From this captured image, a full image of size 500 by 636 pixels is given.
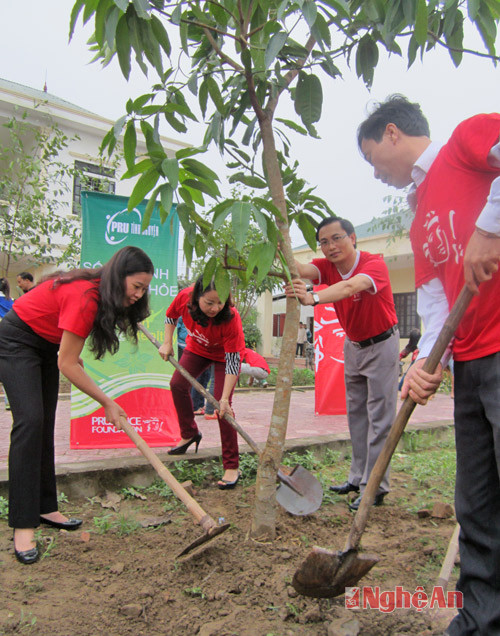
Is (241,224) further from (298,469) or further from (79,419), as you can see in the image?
(79,419)

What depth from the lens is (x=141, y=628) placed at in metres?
1.66

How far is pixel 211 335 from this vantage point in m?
3.34

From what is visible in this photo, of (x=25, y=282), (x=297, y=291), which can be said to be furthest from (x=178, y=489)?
(x=25, y=282)

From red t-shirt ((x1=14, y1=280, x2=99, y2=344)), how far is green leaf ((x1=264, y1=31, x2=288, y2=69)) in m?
1.34

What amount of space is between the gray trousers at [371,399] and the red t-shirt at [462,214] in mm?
1384

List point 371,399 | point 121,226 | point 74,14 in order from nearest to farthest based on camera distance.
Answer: point 74,14 < point 371,399 < point 121,226

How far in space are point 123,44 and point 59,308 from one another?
1297 mm

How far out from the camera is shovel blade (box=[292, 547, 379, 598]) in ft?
5.29

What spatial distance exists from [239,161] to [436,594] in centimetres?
204

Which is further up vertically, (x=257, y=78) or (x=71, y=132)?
(x=71, y=132)

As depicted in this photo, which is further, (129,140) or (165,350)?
(165,350)

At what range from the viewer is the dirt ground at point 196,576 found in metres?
1.65

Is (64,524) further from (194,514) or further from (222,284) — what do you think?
(222,284)

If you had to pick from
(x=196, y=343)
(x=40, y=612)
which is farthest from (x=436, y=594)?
(x=196, y=343)
